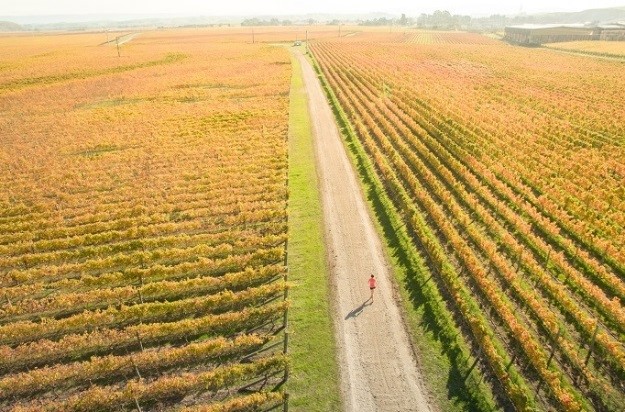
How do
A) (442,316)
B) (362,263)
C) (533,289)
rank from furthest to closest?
(362,263), (533,289), (442,316)

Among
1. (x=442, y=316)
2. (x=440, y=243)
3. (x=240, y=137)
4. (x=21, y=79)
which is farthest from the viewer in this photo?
(x=21, y=79)

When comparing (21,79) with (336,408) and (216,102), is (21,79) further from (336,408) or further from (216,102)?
(336,408)

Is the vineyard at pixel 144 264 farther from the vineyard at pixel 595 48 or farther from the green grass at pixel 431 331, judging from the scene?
the vineyard at pixel 595 48

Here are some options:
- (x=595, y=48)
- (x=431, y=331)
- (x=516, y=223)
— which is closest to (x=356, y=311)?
(x=431, y=331)

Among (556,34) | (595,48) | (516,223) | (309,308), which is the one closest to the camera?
(309,308)

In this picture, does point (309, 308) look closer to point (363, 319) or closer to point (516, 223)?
point (363, 319)

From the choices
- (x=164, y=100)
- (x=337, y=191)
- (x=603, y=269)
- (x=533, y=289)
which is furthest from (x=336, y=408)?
(x=164, y=100)

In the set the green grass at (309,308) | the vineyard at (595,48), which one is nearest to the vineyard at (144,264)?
the green grass at (309,308)
